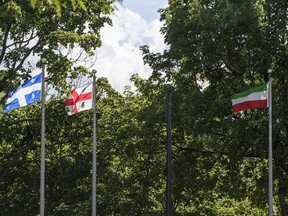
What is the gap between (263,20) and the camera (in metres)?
23.6

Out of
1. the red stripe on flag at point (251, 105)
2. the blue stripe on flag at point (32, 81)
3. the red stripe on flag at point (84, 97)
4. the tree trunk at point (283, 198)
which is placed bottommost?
the tree trunk at point (283, 198)

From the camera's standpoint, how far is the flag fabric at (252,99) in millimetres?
Result: 18188

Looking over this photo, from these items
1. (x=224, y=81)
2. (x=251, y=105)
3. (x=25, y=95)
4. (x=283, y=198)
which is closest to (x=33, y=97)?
(x=25, y=95)

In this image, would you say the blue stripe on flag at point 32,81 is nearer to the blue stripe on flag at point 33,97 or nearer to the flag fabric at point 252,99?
the blue stripe on flag at point 33,97

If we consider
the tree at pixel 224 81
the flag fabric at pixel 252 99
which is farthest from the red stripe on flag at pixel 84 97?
the tree at pixel 224 81

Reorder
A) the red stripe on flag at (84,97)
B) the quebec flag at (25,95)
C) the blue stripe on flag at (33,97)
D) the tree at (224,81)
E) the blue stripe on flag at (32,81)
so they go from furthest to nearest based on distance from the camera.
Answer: the tree at (224,81) → the red stripe on flag at (84,97) → the blue stripe on flag at (32,81) → the blue stripe on flag at (33,97) → the quebec flag at (25,95)

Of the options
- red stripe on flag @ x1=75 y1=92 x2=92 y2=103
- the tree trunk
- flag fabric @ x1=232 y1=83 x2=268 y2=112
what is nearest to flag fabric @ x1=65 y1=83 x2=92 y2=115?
red stripe on flag @ x1=75 y1=92 x2=92 y2=103

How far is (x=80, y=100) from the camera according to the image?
18.5 meters

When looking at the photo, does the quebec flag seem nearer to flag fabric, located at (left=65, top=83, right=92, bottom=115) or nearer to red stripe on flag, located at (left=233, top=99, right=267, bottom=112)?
flag fabric, located at (left=65, top=83, right=92, bottom=115)

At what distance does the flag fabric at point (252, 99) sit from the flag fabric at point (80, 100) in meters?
4.46

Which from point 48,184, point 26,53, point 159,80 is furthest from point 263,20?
point 48,184

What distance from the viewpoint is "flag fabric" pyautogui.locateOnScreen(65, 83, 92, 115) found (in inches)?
720

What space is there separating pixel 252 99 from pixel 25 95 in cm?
684

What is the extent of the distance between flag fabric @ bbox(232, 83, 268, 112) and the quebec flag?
6.01 m
